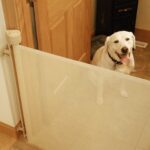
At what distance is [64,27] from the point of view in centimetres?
193

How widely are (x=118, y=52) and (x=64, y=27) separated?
1.41 feet

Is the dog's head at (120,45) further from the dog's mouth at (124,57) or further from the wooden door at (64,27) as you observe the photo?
the wooden door at (64,27)

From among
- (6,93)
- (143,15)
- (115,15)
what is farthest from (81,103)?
(143,15)

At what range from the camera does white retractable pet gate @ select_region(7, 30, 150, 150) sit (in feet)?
3.95

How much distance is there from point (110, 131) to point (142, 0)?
1821 mm

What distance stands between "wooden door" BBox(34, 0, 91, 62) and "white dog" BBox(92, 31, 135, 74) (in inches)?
9.3

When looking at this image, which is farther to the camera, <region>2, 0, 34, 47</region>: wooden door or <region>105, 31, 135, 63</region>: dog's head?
<region>105, 31, 135, 63</region>: dog's head

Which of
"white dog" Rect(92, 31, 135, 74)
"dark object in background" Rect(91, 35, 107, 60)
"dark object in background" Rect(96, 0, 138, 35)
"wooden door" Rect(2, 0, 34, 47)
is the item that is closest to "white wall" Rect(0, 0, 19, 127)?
"wooden door" Rect(2, 0, 34, 47)

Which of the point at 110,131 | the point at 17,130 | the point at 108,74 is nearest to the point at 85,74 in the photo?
the point at 108,74

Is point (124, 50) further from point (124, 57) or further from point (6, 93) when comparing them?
point (6, 93)

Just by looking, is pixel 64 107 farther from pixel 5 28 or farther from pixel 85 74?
pixel 5 28

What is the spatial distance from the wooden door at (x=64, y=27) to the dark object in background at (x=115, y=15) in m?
0.44

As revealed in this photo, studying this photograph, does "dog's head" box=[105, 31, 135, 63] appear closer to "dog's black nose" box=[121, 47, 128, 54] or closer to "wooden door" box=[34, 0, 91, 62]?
"dog's black nose" box=[121, 47, 128, 54]

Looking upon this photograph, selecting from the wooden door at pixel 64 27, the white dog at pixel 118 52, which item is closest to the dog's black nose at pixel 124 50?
the white dog at pixel 118 52
